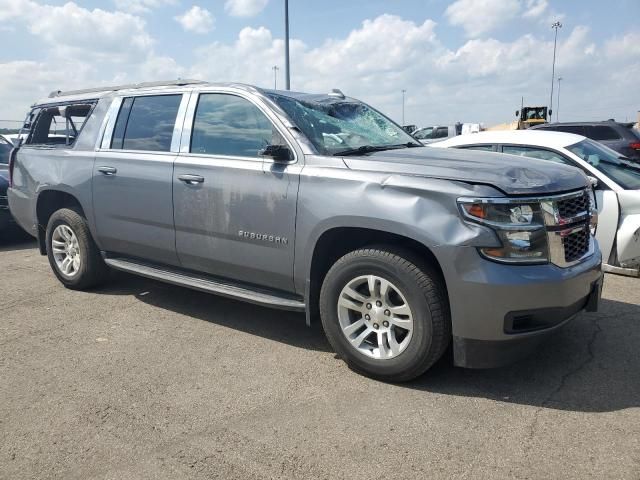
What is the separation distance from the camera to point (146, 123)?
4758 millimetres

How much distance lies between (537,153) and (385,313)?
12.6ft

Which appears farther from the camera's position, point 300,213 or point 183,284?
point 183,284

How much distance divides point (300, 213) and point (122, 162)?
2017 millimetres

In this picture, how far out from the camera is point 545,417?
9.91 ft

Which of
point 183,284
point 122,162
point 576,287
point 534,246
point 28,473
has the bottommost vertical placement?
point 28,473

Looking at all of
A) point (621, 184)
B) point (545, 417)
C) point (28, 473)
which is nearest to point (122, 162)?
point (28, 473)

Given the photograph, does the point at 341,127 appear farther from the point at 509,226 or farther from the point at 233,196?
the point at 509,226

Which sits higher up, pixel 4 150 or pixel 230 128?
pixel 230 128

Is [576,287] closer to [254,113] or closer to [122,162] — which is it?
[254,113]

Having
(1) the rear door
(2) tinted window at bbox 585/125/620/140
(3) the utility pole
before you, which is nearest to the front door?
(1) the rear door

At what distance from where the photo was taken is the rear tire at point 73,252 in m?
5.30

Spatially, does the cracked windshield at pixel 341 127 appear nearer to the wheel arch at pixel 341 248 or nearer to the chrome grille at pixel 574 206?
the wheel arch at pixel 341 248

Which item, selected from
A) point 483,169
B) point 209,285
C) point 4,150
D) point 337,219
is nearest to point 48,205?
point 209,285

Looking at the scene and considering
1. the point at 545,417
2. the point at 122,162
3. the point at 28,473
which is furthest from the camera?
the point at 122,162
